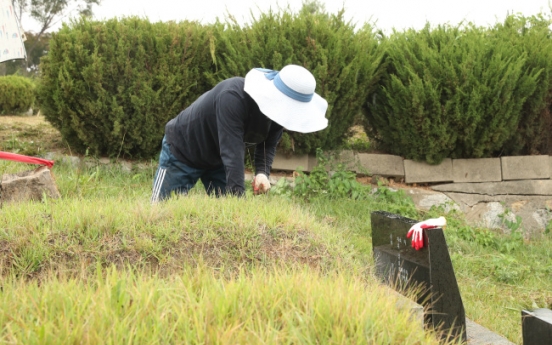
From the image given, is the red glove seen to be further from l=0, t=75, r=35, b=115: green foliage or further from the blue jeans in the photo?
l=0, t=75, r=35, b=115: green foliage

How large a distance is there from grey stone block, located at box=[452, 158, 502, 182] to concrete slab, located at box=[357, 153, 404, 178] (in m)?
0.68

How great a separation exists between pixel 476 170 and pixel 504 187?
444 mm

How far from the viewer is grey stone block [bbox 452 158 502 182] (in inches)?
276

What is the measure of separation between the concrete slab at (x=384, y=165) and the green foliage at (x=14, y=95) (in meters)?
8.96

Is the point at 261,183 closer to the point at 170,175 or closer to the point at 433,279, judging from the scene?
the point at 170,175

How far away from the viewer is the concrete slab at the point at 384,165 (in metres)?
7.10

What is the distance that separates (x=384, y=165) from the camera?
7.12 meters

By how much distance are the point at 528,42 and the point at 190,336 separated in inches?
270

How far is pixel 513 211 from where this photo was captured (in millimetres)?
7113

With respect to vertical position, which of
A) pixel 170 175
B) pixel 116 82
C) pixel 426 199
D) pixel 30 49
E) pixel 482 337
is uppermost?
pixel 30 49

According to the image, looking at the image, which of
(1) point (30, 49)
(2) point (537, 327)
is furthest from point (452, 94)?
(1) point (30, 49)

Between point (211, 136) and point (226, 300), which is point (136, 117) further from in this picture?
point (226, 300)

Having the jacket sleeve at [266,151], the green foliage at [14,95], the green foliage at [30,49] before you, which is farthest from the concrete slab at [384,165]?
the green foliage at [30,49]

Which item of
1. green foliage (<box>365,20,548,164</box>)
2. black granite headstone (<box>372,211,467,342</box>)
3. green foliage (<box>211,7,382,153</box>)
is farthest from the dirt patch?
black granite headstone (<box>372,211,467,342</box>)
